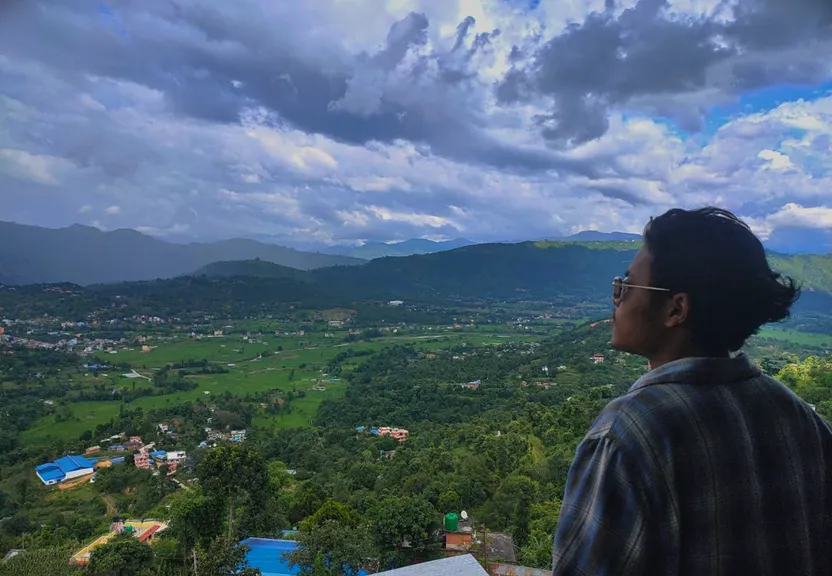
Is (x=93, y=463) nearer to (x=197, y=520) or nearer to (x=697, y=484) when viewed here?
(x=197, y=520)

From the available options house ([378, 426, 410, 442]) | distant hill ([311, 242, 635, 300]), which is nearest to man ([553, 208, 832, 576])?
house ([378, 426, 410, 442])

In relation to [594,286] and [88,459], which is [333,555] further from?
[594,286]

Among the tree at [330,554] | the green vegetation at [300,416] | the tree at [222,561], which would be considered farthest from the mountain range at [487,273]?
the tree at [222,561]

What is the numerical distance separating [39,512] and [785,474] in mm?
20821

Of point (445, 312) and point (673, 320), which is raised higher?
point (673, 320)

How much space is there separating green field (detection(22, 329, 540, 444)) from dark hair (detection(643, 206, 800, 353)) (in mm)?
26622

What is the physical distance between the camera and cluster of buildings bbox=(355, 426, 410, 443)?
22.1 metres

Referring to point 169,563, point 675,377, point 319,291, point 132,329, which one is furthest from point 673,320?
point 319,291

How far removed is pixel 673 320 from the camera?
78 cm

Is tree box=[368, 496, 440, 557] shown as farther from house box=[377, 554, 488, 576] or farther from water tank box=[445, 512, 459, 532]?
house box=[377, 554, 488, 576]

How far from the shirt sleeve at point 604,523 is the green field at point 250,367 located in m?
26.6

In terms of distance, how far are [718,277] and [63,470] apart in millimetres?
24108

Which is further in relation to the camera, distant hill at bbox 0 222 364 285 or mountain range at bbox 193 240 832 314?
distant hill at bbox 0 222 364 285

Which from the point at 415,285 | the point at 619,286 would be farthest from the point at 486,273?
the point at 619,286
